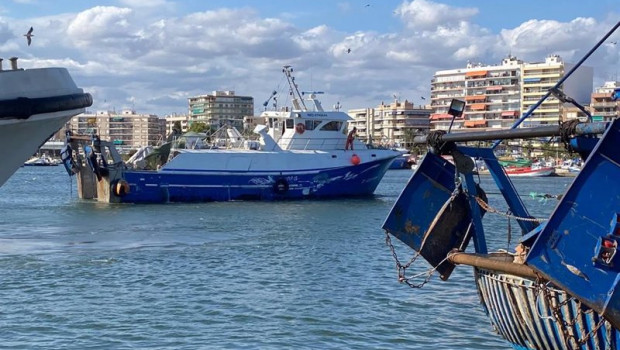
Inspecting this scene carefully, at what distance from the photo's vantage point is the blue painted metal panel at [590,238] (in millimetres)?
8195

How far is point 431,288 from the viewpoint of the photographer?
666 inches

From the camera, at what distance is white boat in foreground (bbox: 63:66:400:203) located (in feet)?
134

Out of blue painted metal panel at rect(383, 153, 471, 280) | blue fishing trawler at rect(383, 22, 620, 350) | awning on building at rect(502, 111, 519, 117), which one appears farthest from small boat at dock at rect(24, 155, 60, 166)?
blue fishing trawler at rect(383, 22, 620, 350)

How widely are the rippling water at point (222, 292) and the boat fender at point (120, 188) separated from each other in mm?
9073

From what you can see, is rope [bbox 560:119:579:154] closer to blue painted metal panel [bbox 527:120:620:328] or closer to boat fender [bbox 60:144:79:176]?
blue painted metal panel [bbox 527:120:620:328]

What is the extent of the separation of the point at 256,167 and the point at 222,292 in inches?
988

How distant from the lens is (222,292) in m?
17.0

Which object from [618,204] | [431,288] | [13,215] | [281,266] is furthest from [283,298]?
[13,215]

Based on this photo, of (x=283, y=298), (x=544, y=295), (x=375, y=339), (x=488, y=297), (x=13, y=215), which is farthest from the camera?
(x=13, y=215)

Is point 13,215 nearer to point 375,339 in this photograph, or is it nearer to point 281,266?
point 281,266

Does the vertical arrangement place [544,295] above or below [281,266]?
above

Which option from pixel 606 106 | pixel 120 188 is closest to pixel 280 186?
pixel 120 188

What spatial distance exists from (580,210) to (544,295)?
1.15 metres

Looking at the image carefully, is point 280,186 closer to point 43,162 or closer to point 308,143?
point 308,143
